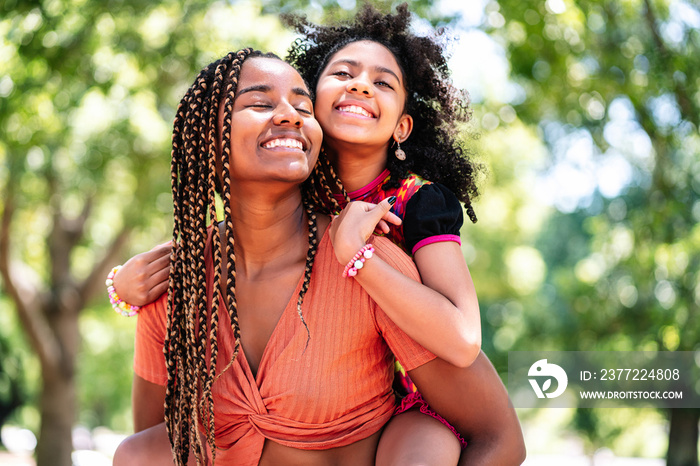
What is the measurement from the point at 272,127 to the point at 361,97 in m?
0.63

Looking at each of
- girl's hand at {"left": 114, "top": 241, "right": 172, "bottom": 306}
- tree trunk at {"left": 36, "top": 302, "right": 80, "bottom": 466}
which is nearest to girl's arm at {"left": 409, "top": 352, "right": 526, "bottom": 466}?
girl's hand at {"left": 114, "top": 241, "right": 172, "bottom": 306}

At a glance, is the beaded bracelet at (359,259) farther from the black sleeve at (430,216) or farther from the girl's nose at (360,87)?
the girl's nose at (360,87)

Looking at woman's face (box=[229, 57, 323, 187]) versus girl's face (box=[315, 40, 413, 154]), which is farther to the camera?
girl's face (box=[315, 40, 413, 154])

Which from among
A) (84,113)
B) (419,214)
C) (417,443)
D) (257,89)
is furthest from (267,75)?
(84,113)

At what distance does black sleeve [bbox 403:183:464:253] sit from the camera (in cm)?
260

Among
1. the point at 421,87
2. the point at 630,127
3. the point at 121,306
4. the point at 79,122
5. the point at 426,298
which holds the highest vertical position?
the point at 421,87

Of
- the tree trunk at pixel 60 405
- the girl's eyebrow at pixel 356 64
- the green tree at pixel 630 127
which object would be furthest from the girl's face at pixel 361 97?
the tree trunk at pixel 60 405

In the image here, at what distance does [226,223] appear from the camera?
253 centimetres

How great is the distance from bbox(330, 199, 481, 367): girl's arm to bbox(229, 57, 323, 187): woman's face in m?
0.29

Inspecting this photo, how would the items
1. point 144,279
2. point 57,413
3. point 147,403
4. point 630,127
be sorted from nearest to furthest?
1. point 144,279
2. point 147,403
3. point 630,127
4. point 57,413

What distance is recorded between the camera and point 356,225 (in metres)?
2.47

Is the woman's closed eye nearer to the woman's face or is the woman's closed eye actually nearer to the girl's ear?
the girl's ear

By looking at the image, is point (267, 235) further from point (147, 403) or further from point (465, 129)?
point (465, 129)

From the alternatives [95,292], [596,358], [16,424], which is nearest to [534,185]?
[596,358]
